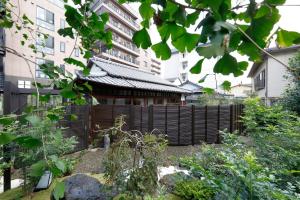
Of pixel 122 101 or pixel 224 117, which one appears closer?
pixel 224 117

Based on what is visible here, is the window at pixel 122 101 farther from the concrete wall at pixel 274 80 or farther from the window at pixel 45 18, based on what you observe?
the window at pixel 45 18

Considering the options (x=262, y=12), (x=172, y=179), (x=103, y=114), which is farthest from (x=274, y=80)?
(x=262, y=12)

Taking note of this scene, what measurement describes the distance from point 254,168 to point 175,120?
5310 millimetres

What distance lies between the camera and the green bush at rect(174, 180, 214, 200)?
8.50ft

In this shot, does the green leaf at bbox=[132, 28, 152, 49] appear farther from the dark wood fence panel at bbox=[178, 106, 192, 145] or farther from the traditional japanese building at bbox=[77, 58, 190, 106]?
the dark wood fence panel at bbox=[178, 106, 192, 145]

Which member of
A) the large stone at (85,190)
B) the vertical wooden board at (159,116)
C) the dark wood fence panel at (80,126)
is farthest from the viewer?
the vertical wooden board at (159,116)

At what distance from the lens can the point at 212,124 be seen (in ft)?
24.7

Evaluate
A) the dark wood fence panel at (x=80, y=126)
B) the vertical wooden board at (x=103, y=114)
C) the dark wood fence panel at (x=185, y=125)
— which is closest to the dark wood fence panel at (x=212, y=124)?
the dark wood fence panel at (x=185, y=125)

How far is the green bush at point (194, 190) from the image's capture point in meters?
2.59

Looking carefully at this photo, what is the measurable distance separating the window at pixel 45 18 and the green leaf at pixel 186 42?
1774 cm

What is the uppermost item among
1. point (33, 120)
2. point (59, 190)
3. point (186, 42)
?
point (186, 42)

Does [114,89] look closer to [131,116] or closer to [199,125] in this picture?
[131,116]

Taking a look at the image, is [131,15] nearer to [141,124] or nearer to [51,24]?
[51,24]

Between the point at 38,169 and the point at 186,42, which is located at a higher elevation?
the point at 186,42
